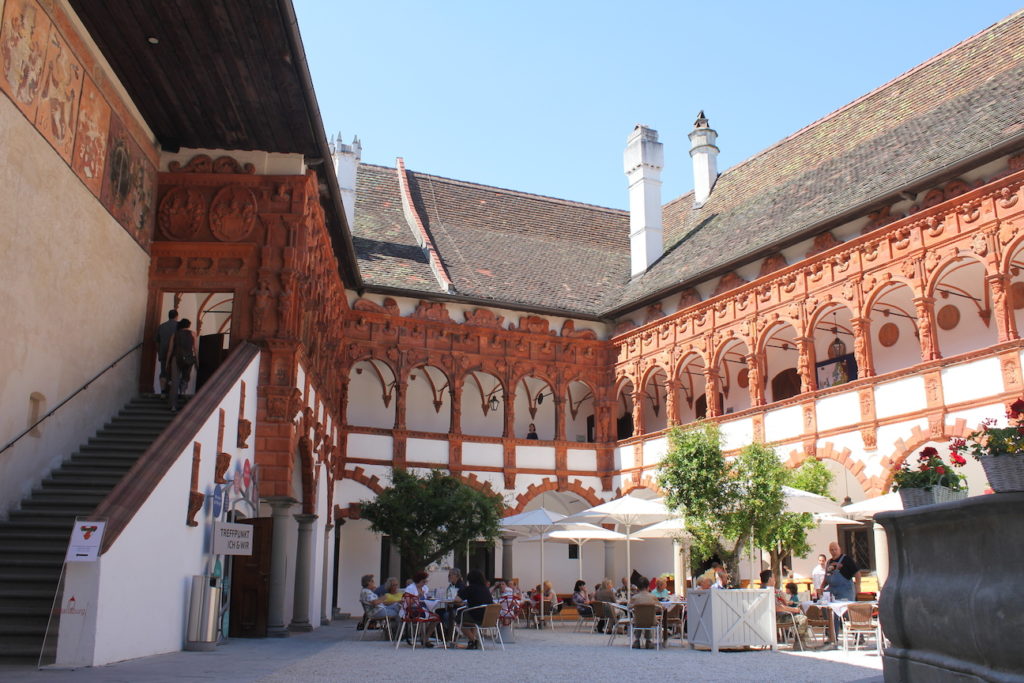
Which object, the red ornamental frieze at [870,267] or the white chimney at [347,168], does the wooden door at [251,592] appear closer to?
the red ornamental frieze at [870,267]

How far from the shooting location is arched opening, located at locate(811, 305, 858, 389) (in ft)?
77.4

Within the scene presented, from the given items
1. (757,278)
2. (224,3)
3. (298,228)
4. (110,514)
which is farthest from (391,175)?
(110,514)

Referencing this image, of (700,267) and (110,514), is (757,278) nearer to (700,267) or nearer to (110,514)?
(700,267)

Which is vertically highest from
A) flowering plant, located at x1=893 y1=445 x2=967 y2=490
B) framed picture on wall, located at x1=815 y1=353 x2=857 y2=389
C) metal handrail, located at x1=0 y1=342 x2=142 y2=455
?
framed picture on wall, located at x1=815 y1=353 x2=857 y2=389

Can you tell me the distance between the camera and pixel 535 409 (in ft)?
99.9

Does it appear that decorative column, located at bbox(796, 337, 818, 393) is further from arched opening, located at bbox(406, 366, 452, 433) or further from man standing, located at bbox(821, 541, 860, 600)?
arched opening, located at bbox(406, 366, 452, 433)

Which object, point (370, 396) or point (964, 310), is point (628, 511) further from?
point (370, 396)

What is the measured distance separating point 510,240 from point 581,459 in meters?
7.52

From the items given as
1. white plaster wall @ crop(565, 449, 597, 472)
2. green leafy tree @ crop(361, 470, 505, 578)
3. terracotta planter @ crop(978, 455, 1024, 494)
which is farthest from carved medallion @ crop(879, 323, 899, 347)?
terracotta planter @ crop(978, 455, 1024, 494)

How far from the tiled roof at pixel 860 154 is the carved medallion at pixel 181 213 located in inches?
484

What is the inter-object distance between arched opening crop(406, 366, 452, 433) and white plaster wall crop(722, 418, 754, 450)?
8121 millimetres

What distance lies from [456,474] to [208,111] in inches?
537

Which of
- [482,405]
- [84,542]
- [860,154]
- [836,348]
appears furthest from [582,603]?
[84,542]

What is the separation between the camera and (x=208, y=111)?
14141mm
